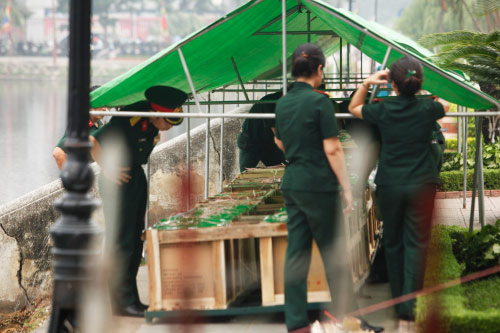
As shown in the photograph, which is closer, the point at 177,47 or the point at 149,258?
the point at 149,258

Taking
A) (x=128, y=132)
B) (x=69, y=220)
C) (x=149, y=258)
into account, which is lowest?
(x=149, y=258)

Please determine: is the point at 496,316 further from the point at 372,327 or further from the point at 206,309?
the point at 206,309

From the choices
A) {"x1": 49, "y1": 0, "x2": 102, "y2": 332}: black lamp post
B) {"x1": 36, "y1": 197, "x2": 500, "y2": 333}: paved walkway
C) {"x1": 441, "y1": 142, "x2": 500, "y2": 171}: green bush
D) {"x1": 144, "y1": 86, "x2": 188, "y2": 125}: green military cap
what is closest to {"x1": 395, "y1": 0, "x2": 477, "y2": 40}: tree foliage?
{"x1": 441, "y1": 142, "x2": 500, "y2": 171}: green bush

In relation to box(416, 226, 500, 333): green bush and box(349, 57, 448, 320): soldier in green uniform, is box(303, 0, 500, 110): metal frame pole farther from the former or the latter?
box(416, 226, 500, 333): green bush

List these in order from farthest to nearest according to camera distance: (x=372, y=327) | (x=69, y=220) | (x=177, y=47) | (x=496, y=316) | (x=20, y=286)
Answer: (x=20, y=286)
(x=177, y=47)
(x=372, y=327)
(x=496, y=316)
(x=69, y=220)

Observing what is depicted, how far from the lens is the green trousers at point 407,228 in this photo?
5.55m

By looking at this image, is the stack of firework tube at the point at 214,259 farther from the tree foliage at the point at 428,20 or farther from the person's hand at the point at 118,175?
the tree foliage at the point at 428,20

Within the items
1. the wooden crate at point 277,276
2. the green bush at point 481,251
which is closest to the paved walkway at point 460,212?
the green bush at point 481,251

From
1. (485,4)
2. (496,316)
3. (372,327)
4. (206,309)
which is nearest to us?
(496,316)

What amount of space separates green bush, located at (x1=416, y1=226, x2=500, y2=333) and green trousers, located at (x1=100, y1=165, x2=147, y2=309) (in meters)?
2.30

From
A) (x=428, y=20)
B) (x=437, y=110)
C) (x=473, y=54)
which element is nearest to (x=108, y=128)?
(x=437, y=110)

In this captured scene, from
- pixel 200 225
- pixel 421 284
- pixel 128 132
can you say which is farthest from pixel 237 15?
pixel 421 284

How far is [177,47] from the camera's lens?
647cm

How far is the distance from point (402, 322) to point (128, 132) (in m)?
2.57
